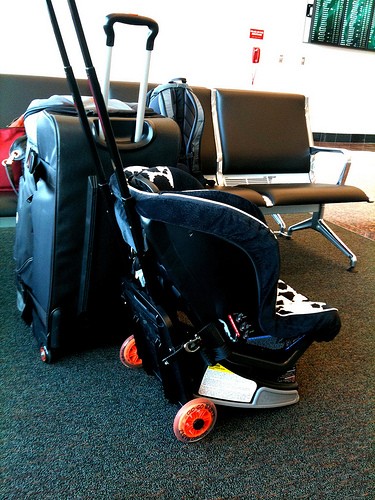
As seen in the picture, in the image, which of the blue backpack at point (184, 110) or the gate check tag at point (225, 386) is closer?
the gate check tag at point (225, 386)

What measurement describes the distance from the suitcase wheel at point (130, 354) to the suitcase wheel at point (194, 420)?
1.13ft

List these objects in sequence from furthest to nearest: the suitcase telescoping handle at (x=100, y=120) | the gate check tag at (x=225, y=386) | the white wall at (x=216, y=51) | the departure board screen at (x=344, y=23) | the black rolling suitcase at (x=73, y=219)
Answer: the departure board screen at (x=344, y=23), the white wall at (x=216, y=51), the black rolling suitcase at (x=73, y=219), the gate check tag at (x=225, y=386), the suitcase telescoping handle at (x=100, y=120)

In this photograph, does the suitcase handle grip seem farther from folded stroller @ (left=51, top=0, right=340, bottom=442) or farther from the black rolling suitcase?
the black rolling suitcase

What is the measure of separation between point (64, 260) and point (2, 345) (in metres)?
0.44

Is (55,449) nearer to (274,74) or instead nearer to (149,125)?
(149,125)

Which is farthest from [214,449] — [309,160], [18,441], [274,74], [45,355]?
[274,74]

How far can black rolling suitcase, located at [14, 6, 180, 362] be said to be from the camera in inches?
51.1

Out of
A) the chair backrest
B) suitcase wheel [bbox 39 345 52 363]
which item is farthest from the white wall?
suitcase wheel [bbox 39 345 52 363]

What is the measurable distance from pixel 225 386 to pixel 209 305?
10.3 inches

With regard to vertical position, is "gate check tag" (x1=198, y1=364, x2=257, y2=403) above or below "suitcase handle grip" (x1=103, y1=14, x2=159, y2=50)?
below

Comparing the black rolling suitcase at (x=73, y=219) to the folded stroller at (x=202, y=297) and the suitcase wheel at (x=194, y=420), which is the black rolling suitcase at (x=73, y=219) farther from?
the suitcase wheel at (x=194, y=420)

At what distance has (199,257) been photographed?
104cm

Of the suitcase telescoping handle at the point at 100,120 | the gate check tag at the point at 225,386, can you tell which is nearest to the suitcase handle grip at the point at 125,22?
the suitcase telescoping handle at the point at 100,120

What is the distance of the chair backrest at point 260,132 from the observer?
2.76 m
